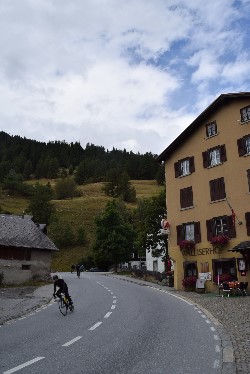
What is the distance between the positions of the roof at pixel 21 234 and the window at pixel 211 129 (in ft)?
76.7

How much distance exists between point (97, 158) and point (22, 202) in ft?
220

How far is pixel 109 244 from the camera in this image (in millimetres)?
61625

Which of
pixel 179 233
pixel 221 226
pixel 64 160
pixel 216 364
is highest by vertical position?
pixel 64 160

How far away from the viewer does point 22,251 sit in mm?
42062

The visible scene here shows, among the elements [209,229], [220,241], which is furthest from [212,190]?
[220,241]

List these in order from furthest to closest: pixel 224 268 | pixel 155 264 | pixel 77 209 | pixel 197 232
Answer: pixel 77 209 < pixel 155 264 < pixel 197 232 < pixel 224 268

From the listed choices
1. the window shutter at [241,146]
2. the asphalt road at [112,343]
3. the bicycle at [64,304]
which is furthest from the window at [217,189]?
the bicycle at [64,304]

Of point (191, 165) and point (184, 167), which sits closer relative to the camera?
point (191, 165)

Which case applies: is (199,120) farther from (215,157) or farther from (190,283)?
(190,283)

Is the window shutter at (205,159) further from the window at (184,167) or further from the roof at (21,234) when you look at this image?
the roof at (21,234)

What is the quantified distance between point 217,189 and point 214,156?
9.46ft

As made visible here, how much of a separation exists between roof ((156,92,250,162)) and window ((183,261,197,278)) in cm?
1008

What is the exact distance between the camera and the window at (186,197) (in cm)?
3179

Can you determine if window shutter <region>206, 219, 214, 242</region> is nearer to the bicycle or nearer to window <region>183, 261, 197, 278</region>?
window <region>183, 261, 197, 278</region>
